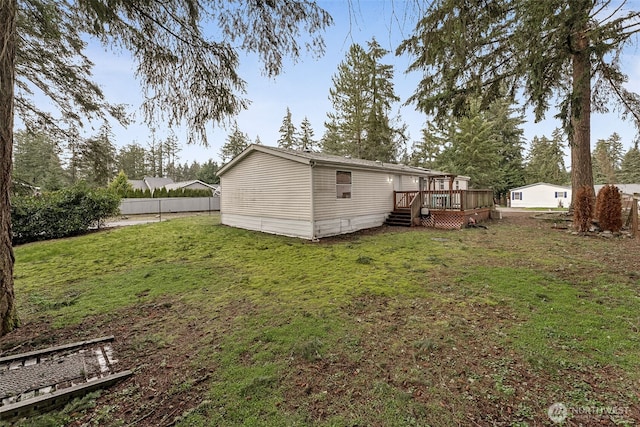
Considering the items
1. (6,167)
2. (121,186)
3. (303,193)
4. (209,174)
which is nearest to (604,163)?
(303,193)

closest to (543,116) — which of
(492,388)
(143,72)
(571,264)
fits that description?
(571,264)

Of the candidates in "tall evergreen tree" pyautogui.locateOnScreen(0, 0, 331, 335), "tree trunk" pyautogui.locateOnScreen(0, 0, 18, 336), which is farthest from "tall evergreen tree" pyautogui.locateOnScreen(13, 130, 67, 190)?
"tall evergreen tree" pyautogui.locateOnScreen(0, 0, 331, 335)

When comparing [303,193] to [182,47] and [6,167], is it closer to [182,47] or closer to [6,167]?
[182,47]

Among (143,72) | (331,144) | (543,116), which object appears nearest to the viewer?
(143,72)

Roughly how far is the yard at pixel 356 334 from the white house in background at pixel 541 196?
26.2 metres

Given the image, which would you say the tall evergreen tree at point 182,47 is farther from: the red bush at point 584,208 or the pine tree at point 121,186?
the pine tree at point 121,186

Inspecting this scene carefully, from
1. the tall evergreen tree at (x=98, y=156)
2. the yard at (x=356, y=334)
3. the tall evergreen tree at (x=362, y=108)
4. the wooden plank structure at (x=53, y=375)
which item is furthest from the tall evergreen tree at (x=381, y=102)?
the wooden plank structure at (x=53, y=375)

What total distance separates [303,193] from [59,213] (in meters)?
9.64

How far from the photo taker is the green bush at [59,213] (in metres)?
10.2

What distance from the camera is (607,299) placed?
13.2 ft

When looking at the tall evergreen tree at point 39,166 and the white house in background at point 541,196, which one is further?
the white house in background at point 541,196

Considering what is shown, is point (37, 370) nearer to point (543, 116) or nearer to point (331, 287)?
point (331, 287)

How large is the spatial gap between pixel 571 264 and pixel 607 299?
212cm

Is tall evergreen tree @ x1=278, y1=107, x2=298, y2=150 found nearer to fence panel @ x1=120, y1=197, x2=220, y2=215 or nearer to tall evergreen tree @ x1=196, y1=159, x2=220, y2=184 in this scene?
tall evergreen tree @ x1=196, y1=159, x2=220, y2=184
